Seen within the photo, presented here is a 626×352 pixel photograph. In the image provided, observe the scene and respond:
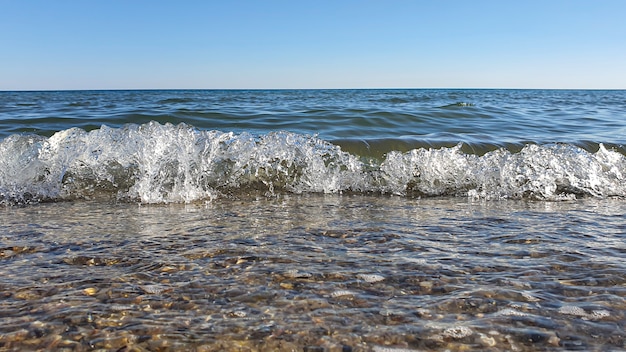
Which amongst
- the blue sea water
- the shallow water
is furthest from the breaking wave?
the shallow water

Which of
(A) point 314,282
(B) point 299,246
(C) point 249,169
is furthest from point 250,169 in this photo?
(A) point 314,282

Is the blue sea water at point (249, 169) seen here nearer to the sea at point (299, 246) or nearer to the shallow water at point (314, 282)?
the sea at point (299, 246)

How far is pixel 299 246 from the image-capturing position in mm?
3031

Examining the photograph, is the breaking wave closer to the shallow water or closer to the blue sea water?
the blue sea water

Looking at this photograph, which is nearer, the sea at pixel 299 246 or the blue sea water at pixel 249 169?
the sea at pixel 299 246

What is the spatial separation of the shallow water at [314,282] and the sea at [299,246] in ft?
0.04

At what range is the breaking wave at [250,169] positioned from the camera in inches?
199

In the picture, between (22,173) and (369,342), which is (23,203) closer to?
(22,173)

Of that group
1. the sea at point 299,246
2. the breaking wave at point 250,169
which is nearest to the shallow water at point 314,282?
the sea at point 299,246

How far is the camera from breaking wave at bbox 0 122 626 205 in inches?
199

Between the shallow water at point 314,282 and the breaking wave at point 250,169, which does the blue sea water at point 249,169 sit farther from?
the shallow water at point 314,282

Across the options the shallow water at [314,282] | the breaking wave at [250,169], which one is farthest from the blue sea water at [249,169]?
the shallow water at [314,282]

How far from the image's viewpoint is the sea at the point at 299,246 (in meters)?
1.89

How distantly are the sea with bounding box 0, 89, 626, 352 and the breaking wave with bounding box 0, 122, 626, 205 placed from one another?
23 millimetres
